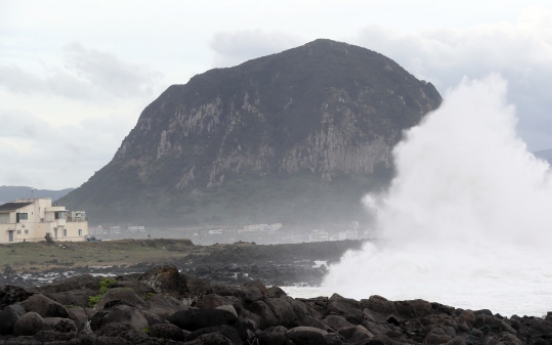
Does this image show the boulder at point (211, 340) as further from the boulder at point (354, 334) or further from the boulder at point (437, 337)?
the boulder at point (437, 337)

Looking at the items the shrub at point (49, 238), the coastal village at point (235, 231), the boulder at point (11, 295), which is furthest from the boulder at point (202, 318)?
the coastal village at point (235, 231)

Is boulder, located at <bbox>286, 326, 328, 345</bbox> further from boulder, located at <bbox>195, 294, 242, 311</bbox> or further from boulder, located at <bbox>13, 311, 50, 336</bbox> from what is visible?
boulder, located at <bbox>13, 311, 50, 336</bbox>

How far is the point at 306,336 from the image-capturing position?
11562 millimetres

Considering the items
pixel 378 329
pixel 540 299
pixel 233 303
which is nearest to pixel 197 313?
pixel 233 303

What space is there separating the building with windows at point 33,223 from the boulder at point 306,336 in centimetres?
5205

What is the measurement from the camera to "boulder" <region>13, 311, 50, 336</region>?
34.9ft

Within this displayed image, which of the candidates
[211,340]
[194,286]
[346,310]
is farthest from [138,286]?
[211,340]

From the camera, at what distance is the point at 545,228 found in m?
44.0

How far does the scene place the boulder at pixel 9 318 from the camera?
10.7 m

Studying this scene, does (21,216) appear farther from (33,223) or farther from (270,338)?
(270,338)

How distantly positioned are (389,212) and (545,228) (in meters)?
19.1

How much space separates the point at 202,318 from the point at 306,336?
65.5 inches

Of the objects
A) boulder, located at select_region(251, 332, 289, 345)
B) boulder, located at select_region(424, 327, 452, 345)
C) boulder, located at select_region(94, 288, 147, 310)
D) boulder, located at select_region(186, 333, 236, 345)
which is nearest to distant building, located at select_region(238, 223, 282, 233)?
boulder, located at select_region(424, 327, 452, 345)

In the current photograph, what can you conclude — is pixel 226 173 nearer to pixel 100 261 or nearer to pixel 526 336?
pixel 100 261
